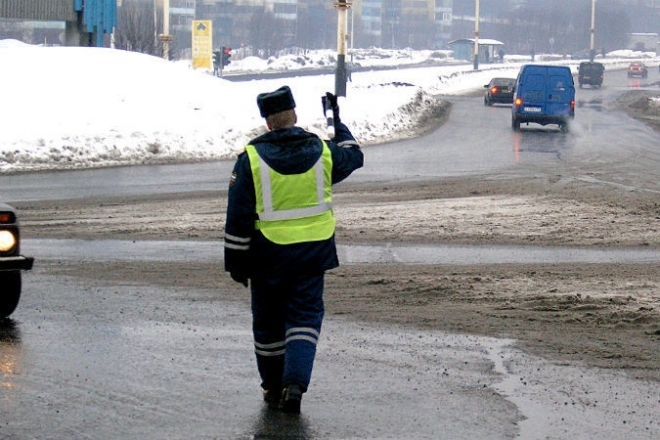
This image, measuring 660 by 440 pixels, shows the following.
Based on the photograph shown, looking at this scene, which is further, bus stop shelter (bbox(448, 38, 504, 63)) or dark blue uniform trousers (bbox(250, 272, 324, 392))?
bus stop shelter (bbox(448, 38, 504, 63))

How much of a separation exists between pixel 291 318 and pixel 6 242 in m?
2.86

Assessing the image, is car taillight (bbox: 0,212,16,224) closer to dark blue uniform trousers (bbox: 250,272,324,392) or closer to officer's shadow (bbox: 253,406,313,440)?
dark blue uniform trousers (bbox: 250,272,324,392)

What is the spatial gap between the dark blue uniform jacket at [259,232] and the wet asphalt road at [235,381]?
763mm

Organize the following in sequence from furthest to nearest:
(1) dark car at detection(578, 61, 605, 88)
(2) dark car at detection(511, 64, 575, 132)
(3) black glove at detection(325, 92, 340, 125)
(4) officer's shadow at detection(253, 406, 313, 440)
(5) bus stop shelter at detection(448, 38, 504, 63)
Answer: (5) bus stop shelter at detection(448, 38, 504, 63)
(1) dark car at detection(578, 61, 605, 88)
(2) dark car at detection(511, 64, 575, 132)
(3) black glove at detection(325, 92, 340, 125)
(4) officer's shadow at detection(253, 406, 313, 440)

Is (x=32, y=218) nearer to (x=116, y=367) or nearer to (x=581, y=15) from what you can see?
(x=116, y=367)

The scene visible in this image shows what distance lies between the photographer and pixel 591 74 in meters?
76.9

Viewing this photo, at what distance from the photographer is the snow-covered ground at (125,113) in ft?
74.6

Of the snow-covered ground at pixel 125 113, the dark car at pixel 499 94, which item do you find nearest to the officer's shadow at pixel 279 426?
the snow-covered ground at pixel 125 113

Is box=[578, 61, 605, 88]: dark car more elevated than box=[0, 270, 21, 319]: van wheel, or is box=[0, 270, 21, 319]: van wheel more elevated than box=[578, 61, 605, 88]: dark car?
box=[578, 61, 605, 88]: dark car

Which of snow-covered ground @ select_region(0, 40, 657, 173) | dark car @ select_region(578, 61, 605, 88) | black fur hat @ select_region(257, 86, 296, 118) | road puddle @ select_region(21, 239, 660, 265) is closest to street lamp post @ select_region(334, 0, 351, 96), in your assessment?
snow-covered ground @ select_region(0, 40, 657, 173)

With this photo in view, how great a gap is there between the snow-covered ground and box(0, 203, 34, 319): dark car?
41.0ft

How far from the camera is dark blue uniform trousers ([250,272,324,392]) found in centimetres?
611

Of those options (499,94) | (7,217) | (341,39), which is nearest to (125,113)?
(341,39)

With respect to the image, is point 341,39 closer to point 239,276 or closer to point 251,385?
point 251,385
